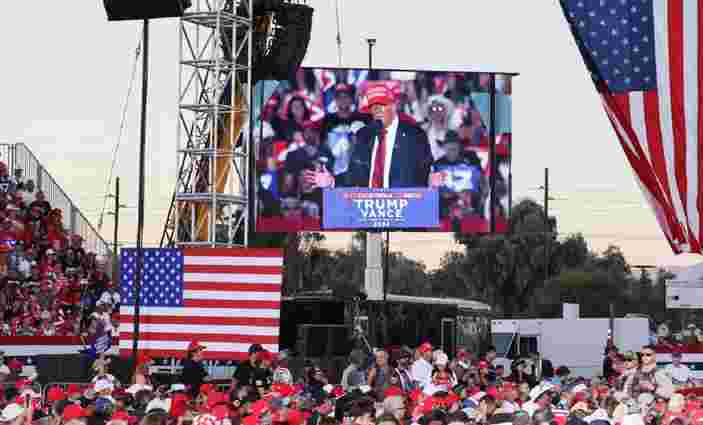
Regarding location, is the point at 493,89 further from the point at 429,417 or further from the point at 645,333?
the point at 429,417

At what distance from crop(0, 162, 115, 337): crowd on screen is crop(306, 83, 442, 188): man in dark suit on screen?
532 centimetres

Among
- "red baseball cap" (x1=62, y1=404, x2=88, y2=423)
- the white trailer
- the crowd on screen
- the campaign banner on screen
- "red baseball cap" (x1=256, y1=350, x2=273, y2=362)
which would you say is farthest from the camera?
the white trailer

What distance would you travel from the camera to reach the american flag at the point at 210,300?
901 inches

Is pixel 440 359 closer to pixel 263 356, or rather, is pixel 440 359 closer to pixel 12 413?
pixel 263 356

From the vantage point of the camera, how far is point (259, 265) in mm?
22875

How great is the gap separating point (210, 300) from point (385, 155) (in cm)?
1116

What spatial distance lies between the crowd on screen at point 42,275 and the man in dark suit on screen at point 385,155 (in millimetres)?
5324

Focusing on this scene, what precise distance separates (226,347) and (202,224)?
3738 mm

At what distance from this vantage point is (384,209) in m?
33.1

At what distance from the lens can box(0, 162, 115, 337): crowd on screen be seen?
30.6 meters

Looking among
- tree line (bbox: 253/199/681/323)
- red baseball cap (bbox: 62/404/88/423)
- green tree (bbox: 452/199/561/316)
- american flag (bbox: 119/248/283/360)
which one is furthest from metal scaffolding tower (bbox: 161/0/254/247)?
green tree (bbox: 452/199/561/316)

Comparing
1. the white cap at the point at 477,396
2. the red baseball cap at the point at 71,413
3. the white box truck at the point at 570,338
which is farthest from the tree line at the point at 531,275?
the red baseball cap at the point at 71,413

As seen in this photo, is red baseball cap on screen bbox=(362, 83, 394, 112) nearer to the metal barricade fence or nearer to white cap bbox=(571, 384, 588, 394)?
the metal barricade fence

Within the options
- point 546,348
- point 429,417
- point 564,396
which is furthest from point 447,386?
point 546,348
